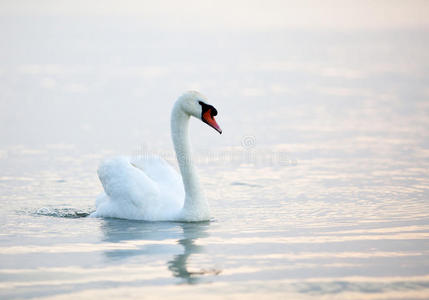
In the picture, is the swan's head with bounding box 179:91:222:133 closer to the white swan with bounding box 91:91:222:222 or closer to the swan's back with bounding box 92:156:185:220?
the white swan with bounding box 91:91:222:222

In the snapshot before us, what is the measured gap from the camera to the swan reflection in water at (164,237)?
7.95 metres

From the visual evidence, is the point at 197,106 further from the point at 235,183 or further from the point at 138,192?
the point at 235,183

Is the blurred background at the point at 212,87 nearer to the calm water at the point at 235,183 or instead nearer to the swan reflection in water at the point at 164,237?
the calm water at the point at 235,183

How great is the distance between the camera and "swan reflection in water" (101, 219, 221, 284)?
7.95 meters

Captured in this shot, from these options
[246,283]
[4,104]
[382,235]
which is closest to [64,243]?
[246,283]

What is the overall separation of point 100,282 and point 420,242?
370cm

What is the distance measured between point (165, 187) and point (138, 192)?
553 mm

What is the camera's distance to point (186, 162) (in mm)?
10484

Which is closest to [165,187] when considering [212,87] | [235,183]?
[235,183]

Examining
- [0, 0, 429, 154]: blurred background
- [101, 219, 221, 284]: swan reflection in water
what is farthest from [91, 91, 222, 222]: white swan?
[0, 0, 429, 154]: blurred background

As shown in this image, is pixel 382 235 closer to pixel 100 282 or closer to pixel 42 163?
pixel 100 282

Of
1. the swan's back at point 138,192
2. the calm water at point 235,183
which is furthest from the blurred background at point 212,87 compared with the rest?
the swan's back at point 138,192

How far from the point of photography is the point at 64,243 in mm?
9117

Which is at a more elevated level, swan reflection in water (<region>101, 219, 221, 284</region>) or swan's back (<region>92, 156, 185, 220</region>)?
swan's back (<region>92, 156, 185, 220</region>)
